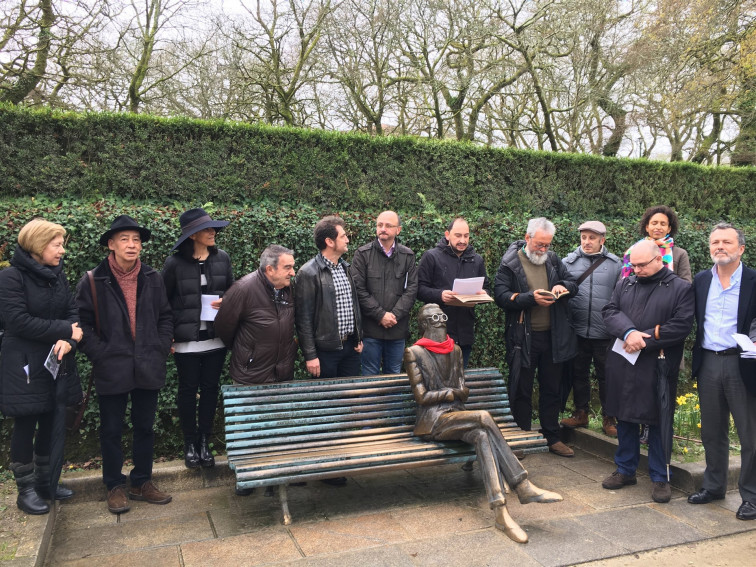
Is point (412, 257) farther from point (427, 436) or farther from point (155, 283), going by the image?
point (155, 283)

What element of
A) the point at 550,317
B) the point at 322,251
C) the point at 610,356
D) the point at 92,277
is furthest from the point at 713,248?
the point at 92,277

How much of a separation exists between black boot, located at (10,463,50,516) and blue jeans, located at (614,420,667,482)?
4.29 m

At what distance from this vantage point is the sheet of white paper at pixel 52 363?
3.90 metres

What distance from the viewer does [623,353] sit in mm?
4758

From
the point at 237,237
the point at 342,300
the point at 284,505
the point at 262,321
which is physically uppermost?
the point at 237,237

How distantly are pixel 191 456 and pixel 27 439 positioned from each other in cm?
121

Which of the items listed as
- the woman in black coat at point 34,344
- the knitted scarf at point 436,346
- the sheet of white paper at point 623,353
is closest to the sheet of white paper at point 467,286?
the knitted scarf at point 436,346

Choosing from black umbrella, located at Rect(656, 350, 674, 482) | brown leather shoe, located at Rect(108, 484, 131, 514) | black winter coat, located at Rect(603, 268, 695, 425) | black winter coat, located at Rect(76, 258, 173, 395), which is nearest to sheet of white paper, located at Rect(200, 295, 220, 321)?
black winter coat, located at Rect(76, 258, 173, 395)

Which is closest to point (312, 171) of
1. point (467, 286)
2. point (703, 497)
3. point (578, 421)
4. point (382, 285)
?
point (382, 285)

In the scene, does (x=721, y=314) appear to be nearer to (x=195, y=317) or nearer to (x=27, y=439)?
(x=195, y=317)

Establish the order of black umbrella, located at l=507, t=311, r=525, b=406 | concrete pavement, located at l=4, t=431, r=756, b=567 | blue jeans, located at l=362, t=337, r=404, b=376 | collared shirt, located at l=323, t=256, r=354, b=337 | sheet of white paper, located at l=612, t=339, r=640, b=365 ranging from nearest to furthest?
concrete pavement, located at l=4, t=431, r=756, b=567
sheet of white paper, located at l=612, t=339, r=640, b=365
collared shirt, located at l=323, t=256, r=354, b=337
blue jeans, located at l=362, t=337, r=404, b=376
black umbrella, located at l=507, t=311, r=525, b=406

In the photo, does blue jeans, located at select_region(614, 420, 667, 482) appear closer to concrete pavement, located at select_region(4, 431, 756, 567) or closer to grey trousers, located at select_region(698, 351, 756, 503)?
concrete pavement, located at select_region(4, 431, 756, 567)

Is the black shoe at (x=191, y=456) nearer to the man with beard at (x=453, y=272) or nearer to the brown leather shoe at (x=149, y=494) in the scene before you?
Answer: the brown leather shoe at (x=149, y=494)

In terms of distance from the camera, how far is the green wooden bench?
4023 millimetres
